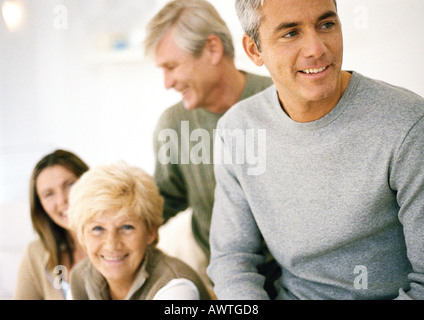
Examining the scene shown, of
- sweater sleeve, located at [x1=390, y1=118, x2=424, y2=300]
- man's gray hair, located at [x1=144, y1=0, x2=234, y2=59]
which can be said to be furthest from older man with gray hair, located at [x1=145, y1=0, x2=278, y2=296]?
sweater sleeve, located at [x1=390, y1=118, x2=424, y2=300]

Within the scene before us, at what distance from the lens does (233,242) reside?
3.96 feet

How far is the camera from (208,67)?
1.22 metres

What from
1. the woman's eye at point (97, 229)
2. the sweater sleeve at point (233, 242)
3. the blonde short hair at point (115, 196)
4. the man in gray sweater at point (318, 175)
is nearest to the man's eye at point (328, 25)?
the man in gray sweater at point (318, 175)

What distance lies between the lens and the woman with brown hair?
4.52 ft

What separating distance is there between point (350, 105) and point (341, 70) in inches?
4.2

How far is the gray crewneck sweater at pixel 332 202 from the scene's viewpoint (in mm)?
970

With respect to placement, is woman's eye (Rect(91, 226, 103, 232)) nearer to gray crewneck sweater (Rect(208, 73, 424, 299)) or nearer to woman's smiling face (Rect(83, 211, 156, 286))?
woman's smiling face (Rect(83, 211, 156, 286))

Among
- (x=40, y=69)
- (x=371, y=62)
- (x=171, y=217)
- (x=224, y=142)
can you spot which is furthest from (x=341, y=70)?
(x=40, y=69)

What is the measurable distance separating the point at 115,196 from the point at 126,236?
117 millimetres

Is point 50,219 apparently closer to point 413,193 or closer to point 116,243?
point 116,243

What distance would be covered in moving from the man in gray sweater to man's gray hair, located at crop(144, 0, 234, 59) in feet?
0.35

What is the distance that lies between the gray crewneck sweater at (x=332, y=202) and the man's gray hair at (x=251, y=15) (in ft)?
0.55

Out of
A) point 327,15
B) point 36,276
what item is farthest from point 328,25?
point 36,276

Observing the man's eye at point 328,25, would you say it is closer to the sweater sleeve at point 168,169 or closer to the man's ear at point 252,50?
the man's ear at point 252,50
